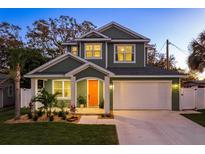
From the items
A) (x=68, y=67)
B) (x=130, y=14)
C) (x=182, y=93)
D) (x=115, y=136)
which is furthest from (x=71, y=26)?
(x=115, y=136)

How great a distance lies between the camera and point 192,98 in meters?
19.7

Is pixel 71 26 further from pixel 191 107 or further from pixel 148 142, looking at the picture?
pixel 148 142

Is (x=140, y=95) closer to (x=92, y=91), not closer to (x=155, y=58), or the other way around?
(x=92, y=91)

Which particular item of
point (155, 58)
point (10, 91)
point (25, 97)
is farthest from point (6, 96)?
point (155, 58)

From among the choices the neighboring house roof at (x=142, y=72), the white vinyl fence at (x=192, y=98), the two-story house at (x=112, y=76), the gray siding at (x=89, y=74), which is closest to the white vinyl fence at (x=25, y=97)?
the two-story house at (x=112, y=76)

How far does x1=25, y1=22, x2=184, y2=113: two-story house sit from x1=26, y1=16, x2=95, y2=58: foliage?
1398 cm

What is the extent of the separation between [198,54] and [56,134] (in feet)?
41.9

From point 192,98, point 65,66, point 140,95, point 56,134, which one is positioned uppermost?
point 65,66

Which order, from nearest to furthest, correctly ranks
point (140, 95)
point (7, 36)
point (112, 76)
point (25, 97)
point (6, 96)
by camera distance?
point (112, 76), point (140, 95), point (25, 97), point (6, 96), point (7, 36)

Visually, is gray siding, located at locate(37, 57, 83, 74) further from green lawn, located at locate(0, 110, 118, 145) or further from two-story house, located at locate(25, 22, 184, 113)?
green lawn, located at locate(0, 110, 118, 145)

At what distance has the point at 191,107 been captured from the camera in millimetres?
19688

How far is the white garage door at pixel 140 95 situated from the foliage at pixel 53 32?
58.3 ft

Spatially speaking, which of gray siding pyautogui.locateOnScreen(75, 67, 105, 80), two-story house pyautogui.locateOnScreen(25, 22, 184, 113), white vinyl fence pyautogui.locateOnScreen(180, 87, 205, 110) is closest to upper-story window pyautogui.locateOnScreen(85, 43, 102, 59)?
two-story house pyautogui.locateOnScreen(25, 22, 184, 113)
